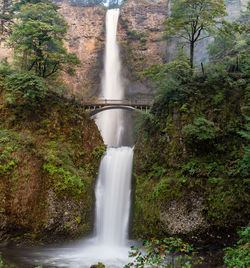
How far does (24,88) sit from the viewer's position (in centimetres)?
1346

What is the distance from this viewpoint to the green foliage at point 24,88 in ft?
43.0

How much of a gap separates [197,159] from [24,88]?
10.00 m

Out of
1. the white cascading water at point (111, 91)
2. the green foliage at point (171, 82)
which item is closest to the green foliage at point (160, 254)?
the green foliage at point (171, 82)

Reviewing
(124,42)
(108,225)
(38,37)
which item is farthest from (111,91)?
(108,225)

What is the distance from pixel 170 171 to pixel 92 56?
26.5m

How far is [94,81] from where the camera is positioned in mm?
32312

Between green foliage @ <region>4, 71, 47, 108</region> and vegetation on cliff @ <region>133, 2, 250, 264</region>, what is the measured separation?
643cm

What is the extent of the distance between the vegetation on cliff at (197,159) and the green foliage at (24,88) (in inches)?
253

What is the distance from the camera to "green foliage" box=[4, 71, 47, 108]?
13117mm

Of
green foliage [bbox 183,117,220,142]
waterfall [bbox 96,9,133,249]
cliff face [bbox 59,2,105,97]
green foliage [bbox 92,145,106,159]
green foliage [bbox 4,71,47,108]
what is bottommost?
waterfall [bbox 96,9,133,249]

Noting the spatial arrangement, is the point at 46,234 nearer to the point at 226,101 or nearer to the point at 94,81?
the point at 226,101

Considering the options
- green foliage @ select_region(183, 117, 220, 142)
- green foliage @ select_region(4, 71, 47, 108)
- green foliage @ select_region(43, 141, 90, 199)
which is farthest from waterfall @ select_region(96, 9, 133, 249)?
green foliage @ select_region(4, 71, 47, 108)

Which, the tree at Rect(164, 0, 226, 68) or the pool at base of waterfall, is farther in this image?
the tree at Rect(164, 0, 226, 68)

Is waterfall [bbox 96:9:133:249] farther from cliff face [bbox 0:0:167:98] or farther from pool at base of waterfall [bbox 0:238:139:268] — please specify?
cliff face [bbox 0:0:167:98]
